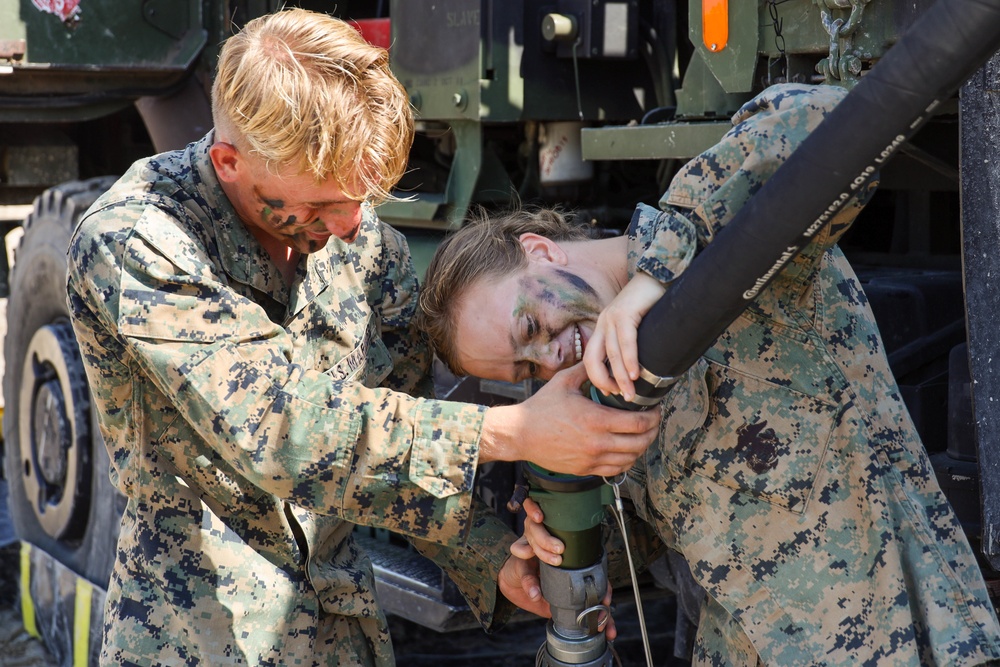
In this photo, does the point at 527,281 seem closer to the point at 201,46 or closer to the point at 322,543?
the point at 322,543

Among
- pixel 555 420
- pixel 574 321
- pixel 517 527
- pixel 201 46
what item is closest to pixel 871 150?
pixel 555 420

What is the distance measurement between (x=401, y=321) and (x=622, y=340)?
0.87 metres

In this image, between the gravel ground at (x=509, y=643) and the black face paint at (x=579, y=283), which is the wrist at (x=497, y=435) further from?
the gravel ground at (x=509, y=643)

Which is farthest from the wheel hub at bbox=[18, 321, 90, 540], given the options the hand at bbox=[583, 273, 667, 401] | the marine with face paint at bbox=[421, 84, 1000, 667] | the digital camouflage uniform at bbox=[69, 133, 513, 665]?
the hand at bbox=[583, 273, 667, 401]

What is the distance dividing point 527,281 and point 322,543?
65 centimetres

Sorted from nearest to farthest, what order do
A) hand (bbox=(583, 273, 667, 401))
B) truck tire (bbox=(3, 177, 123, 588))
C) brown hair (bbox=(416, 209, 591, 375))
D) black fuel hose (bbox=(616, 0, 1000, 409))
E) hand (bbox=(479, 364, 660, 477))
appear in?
1. black fuel hose (bbox=(616, 0, 1000, 409))
2. hand (bbox=(583, 273, 667, 401))
3. hand (bbox=(479, 364, 660, 477))
4. brown hair (bbox=(416, 209, 591, 375))
5. truck tire (bbox=(3, 177, 123, 588))

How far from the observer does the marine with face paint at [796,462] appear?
1587 mm

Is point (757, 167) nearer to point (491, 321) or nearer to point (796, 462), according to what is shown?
point (796, 462)

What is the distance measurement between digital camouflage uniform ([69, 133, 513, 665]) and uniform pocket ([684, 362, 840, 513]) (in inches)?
14.6

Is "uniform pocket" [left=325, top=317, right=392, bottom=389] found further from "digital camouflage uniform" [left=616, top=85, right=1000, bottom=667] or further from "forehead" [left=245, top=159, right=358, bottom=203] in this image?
"digital camouflage uniform" [left=616, top=85, right=1000, bottom=667]

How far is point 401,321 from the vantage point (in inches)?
91.6

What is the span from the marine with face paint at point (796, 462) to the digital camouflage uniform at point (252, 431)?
0.36 metres

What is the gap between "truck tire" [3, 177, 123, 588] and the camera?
4.01 m

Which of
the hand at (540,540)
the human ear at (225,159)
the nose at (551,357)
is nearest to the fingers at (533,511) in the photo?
the hand at (540,540)
